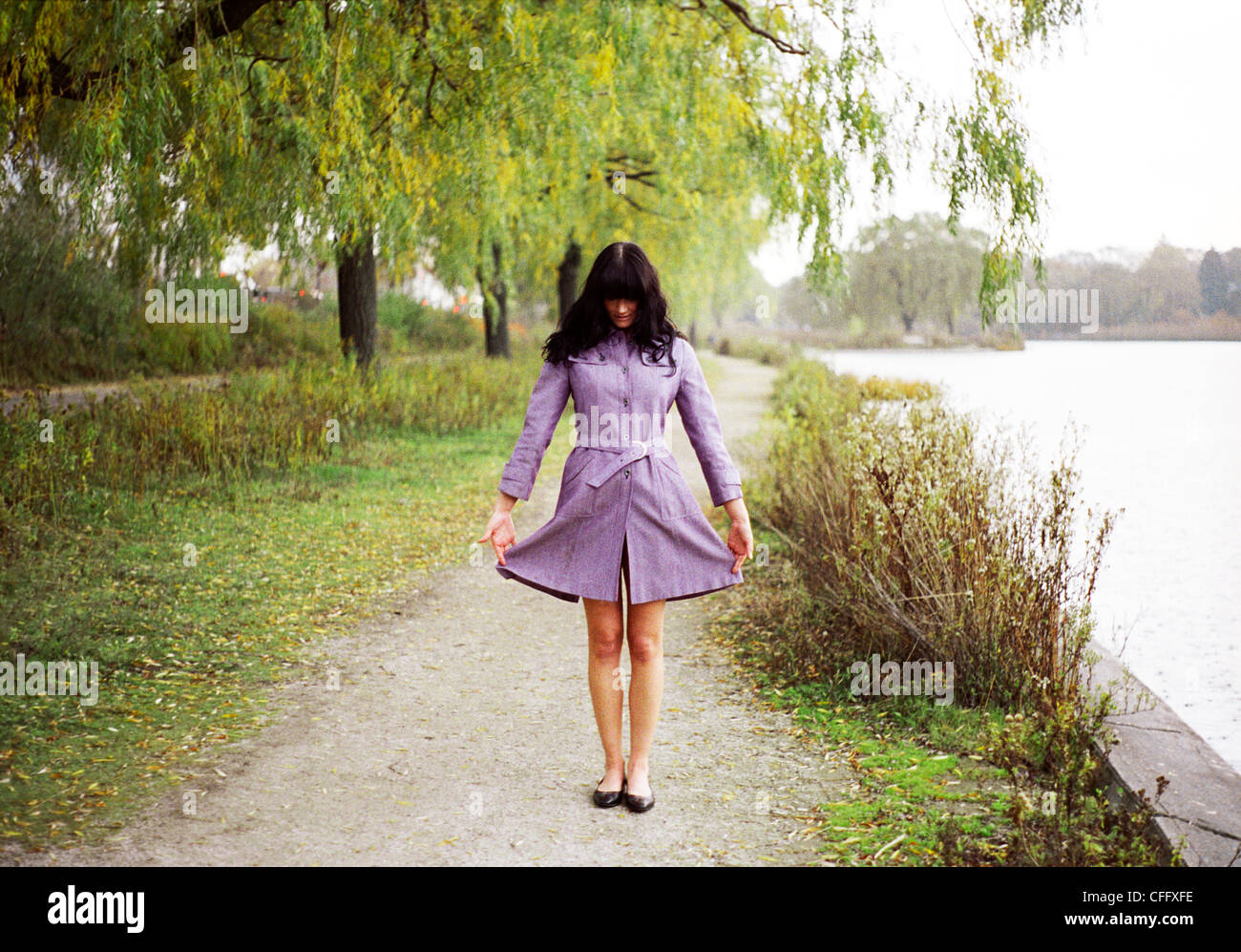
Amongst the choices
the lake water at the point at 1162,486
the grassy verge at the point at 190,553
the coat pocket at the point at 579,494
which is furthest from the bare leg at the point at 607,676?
the lake water at the point at 1162,486

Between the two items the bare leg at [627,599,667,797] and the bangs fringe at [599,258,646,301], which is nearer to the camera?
the bangs fringe at [599,258,646,301]

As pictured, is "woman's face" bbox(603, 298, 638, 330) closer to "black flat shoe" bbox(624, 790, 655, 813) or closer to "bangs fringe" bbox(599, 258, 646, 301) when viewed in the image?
"bangs fringe" bbox(599, 258, 646, 301)

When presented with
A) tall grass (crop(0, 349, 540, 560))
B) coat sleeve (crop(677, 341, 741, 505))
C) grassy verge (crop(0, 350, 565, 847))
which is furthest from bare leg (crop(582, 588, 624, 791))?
tall grass (crop(0, 349, 540, 560))

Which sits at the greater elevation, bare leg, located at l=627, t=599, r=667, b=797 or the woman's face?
the woman's face

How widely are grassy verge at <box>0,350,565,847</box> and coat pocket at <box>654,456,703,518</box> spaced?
6.92 ft

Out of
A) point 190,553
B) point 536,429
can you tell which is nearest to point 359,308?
point 190,553

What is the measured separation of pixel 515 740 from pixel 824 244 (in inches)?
160

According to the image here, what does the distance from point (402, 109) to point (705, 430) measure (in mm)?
5258

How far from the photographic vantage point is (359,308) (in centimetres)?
1464

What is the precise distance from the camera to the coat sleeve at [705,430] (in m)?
3.80

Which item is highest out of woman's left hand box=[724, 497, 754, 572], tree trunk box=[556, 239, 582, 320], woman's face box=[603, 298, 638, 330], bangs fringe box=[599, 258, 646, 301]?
tree trunk box=[556, 239, 582, 320]

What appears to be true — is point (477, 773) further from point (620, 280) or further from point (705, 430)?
point (620, 280)

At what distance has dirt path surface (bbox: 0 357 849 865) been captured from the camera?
3.52 metres

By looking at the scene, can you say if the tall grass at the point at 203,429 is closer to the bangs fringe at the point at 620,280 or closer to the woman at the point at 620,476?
the woman at the point at 620,476
